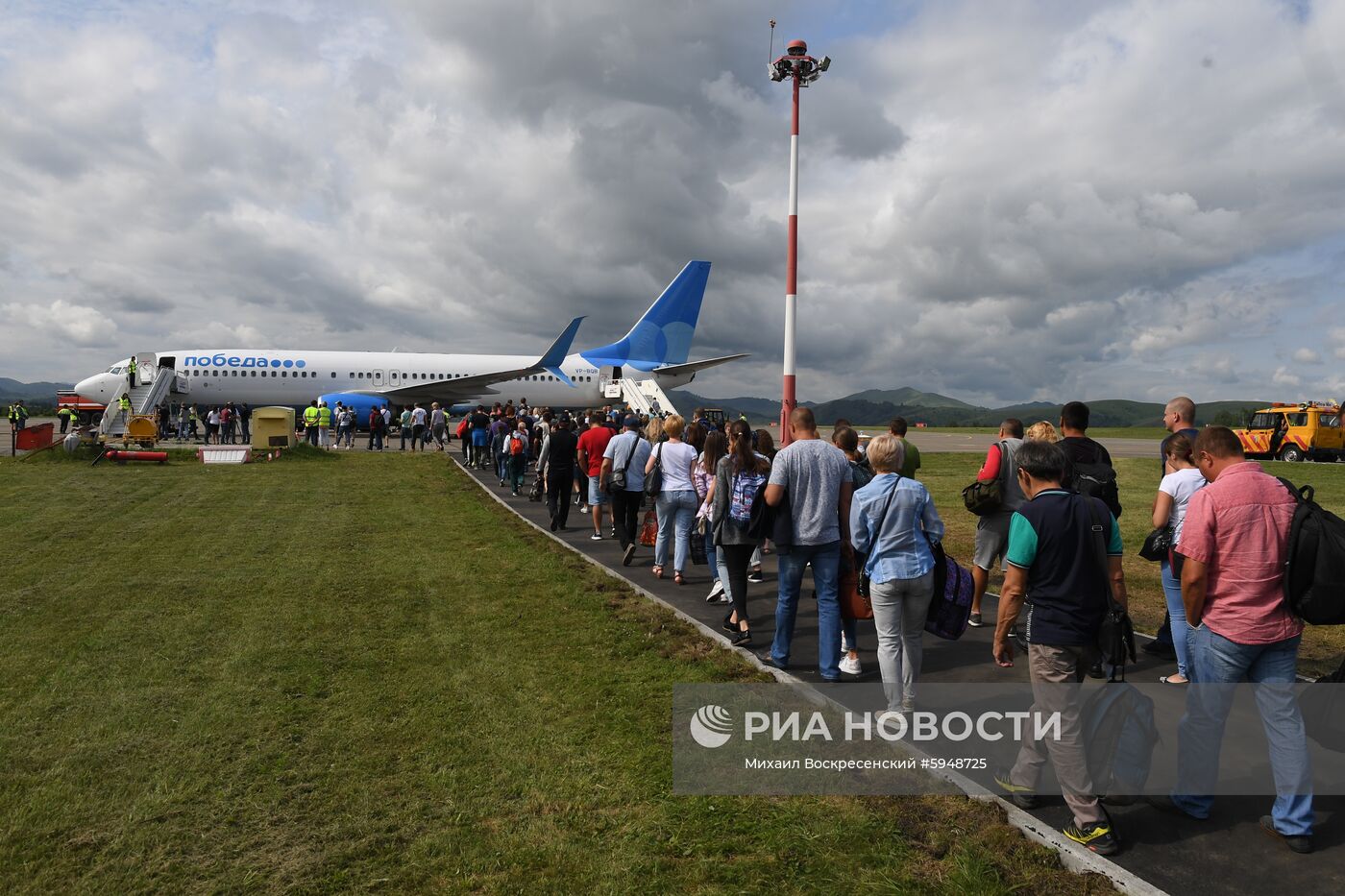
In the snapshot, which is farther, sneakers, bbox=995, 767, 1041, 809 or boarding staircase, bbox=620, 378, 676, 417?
boarding staircase, bbox=620, 378, 676, 417

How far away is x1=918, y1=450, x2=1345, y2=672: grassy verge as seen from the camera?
23.9ft

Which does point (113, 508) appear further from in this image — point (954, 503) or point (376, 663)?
point (954, 503)

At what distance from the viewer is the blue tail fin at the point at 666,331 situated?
38.5m

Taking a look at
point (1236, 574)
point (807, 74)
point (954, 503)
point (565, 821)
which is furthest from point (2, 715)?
point (807, 74)

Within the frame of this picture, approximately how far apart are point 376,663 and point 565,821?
277 cm

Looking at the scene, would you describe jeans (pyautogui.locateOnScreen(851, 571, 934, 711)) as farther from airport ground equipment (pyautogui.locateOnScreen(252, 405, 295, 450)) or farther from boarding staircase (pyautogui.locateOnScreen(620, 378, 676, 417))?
boarding staircase (pyautogui.locateOnScreen(620, 378, 676, 417))

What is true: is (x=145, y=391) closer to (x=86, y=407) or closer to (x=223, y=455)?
(x=86, y=407)

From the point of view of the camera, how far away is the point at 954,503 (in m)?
16.2

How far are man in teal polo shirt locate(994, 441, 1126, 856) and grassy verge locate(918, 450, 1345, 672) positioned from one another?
416cm

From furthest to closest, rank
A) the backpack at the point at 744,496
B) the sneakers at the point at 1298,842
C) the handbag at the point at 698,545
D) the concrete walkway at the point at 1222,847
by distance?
1. the handbag at the point at 698,545
2. the backpack at the point at 744,496
3. the sneakers at the point at 1298,842
4. the concrete walkway at the point at 1222,847

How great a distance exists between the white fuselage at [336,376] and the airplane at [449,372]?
0.04 meters

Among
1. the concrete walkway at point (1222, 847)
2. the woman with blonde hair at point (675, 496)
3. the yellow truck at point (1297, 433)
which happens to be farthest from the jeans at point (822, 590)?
the yellow truck at point (1297, 433)

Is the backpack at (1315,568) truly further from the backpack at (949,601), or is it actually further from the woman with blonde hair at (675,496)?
the woman with blonde hair at (675,496)

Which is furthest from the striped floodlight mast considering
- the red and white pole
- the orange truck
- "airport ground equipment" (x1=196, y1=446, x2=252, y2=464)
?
the orange truck
